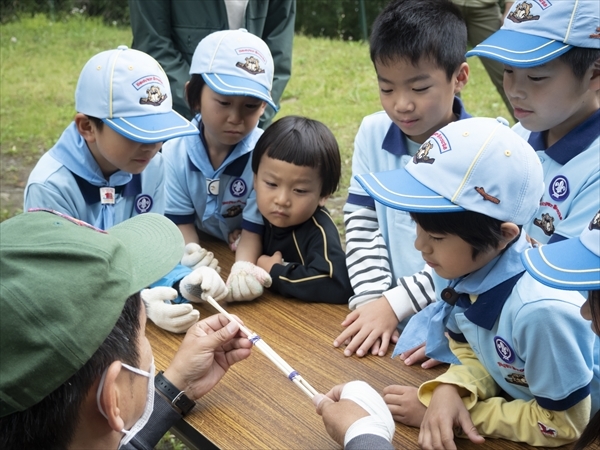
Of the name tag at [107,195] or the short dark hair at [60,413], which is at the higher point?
the short dark hair at [60,413]

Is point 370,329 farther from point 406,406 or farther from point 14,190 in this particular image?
point 14,190

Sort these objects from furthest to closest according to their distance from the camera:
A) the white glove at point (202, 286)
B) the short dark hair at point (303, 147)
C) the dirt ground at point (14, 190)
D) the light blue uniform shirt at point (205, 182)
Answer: the dirt ground at point (14, 190)
the light blue uniform shirt at point (205, 182)
the short dark hair at point (303, 147)
the white glove at point (202, 286)

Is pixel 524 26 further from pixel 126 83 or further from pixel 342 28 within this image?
pixel 342 28

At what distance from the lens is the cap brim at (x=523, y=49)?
2.00m

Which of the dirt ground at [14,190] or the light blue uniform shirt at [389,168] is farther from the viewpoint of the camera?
the dirt ground at [14,190]

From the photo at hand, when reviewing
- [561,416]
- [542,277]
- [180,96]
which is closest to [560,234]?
[561,416]

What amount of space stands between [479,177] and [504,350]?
40 cm

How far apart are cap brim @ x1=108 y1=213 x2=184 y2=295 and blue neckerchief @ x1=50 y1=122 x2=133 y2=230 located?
84cm

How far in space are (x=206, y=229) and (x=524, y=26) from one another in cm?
138

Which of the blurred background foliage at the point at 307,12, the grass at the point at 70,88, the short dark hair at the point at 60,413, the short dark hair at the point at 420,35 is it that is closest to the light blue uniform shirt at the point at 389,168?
the short dark hair at the point at 420,35

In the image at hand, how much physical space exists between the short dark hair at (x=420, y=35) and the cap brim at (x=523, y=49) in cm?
15

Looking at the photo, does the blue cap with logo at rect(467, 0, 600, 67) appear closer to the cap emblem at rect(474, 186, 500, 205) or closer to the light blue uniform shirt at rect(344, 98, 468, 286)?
the light blue uniform shirt at rect(344, 98, 468, 286)

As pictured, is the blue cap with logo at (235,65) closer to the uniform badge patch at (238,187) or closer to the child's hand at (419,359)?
the uniform badge patch at (238,187)

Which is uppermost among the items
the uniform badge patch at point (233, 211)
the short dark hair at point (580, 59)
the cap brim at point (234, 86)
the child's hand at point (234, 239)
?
the short dark hair at point (580, 59)
